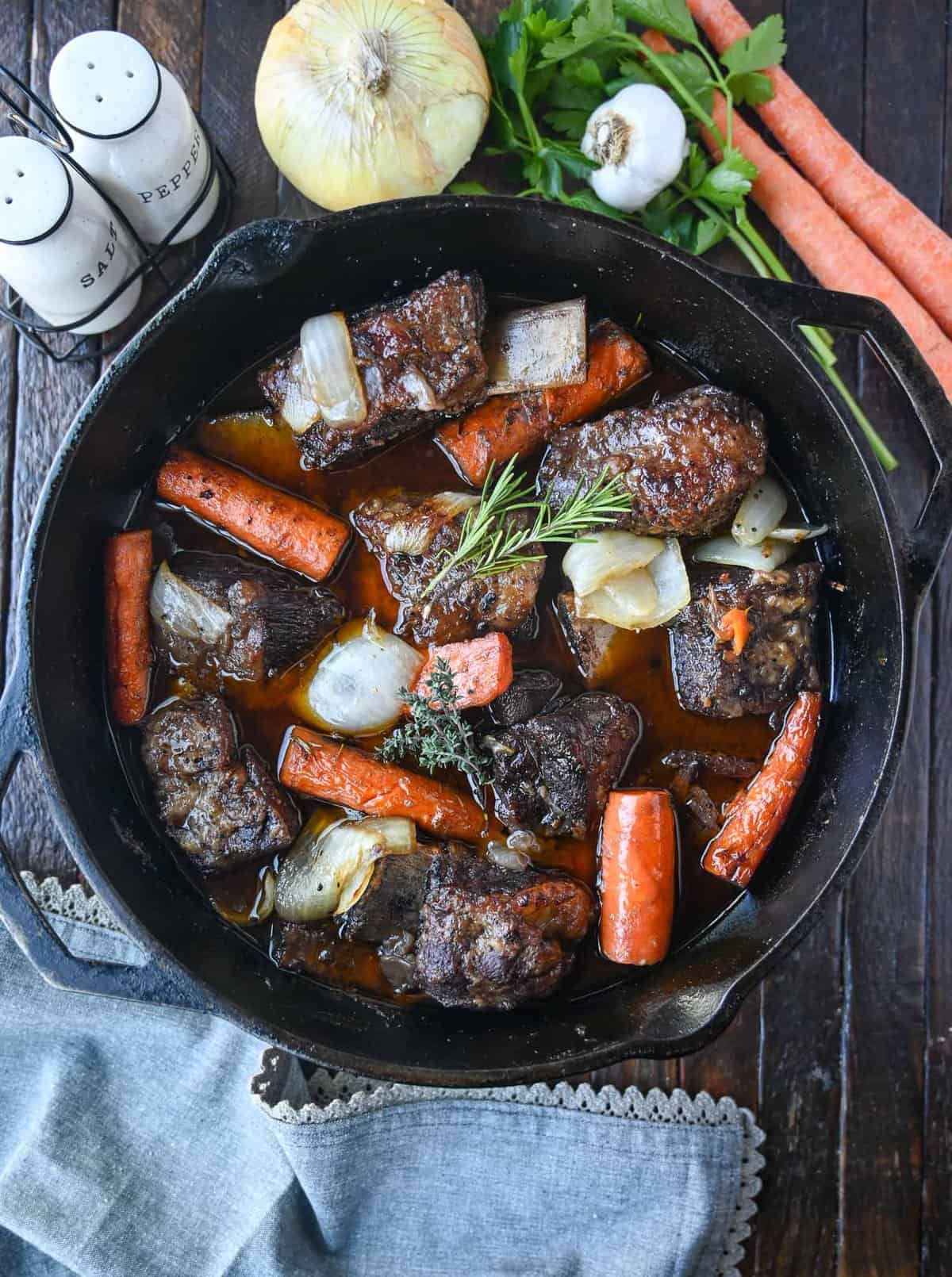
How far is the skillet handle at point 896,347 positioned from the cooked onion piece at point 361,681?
1257mm

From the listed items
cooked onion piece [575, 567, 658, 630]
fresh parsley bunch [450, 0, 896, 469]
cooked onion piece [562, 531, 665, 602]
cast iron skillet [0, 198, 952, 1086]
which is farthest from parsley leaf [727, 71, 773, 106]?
cooked onion piece [575, 567, 658, 630]

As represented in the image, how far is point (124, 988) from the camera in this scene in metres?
2.45

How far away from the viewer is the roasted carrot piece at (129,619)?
284 centimetres

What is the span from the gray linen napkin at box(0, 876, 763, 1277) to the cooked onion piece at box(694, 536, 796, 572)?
154 cm

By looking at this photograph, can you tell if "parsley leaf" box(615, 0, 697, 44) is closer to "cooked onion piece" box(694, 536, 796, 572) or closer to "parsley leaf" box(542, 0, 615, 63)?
"parsley leaf" box(542, 0, 615, 63)

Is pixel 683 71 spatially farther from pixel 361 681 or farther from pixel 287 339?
pixel 361 681

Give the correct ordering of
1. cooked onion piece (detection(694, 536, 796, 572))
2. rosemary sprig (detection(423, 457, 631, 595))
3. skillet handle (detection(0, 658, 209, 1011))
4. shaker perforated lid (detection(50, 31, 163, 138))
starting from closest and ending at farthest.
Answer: skillet handle (detection(0, 658, 209, 1011)), shaker perforated lid (detection(50, 31, 163, 138)), rosemary sprig (detection(423, 457, 631, 595)), cooked onion piece (detection(694, 536, 796, 572))

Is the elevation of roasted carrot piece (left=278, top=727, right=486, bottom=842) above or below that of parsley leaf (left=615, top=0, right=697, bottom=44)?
below

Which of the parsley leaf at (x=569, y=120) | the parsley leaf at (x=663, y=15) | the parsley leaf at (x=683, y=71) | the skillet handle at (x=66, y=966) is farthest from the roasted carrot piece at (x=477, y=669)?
the parsley leaf at (x=663, y=15)

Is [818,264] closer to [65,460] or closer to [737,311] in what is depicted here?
[737,311]

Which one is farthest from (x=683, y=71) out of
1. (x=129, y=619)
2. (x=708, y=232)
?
(x=129, y=619)

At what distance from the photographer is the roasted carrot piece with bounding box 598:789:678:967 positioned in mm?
2775

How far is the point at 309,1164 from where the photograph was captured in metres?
2.92

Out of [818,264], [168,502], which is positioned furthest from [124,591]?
[818,264]
